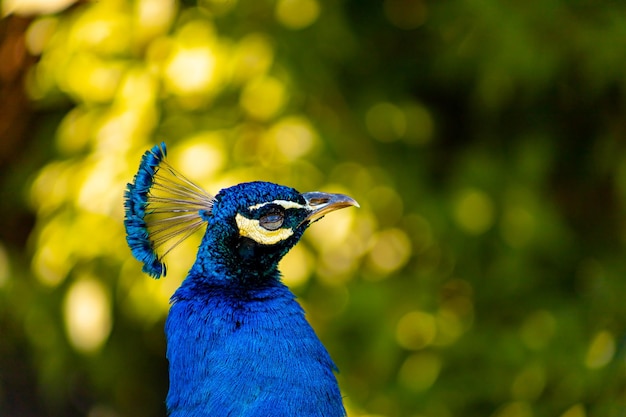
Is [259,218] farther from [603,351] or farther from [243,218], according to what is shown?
[603,351]

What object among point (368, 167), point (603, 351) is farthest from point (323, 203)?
point (368, 167)

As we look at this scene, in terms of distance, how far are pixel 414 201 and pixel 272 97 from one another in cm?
36

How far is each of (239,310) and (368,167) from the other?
65 centimetres

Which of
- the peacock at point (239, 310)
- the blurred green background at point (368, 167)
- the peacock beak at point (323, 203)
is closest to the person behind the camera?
the peacock at point (239, 310)

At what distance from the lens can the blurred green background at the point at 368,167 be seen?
1.49 m

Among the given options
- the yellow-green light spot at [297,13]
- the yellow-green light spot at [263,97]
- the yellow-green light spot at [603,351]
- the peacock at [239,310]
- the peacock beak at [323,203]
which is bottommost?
the yellow-green light spot at [603,351]

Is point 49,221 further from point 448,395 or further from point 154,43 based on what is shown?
point 448,395

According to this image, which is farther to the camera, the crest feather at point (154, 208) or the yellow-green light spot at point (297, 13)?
the yellow-green light spot at point (297, 13)

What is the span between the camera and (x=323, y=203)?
106 cm

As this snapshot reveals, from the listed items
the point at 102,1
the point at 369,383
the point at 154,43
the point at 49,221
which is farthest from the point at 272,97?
the point at 369,383

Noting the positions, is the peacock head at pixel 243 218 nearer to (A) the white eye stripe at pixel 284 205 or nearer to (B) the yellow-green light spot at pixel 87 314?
(A) the white eye stripe at pixel 284 205

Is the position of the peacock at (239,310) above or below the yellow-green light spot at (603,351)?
above

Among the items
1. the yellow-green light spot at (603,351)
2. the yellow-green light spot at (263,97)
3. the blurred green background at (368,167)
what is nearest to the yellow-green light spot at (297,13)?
the blurred green background at (368,167)

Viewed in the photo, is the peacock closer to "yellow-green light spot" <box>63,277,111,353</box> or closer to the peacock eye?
the peacock eye
